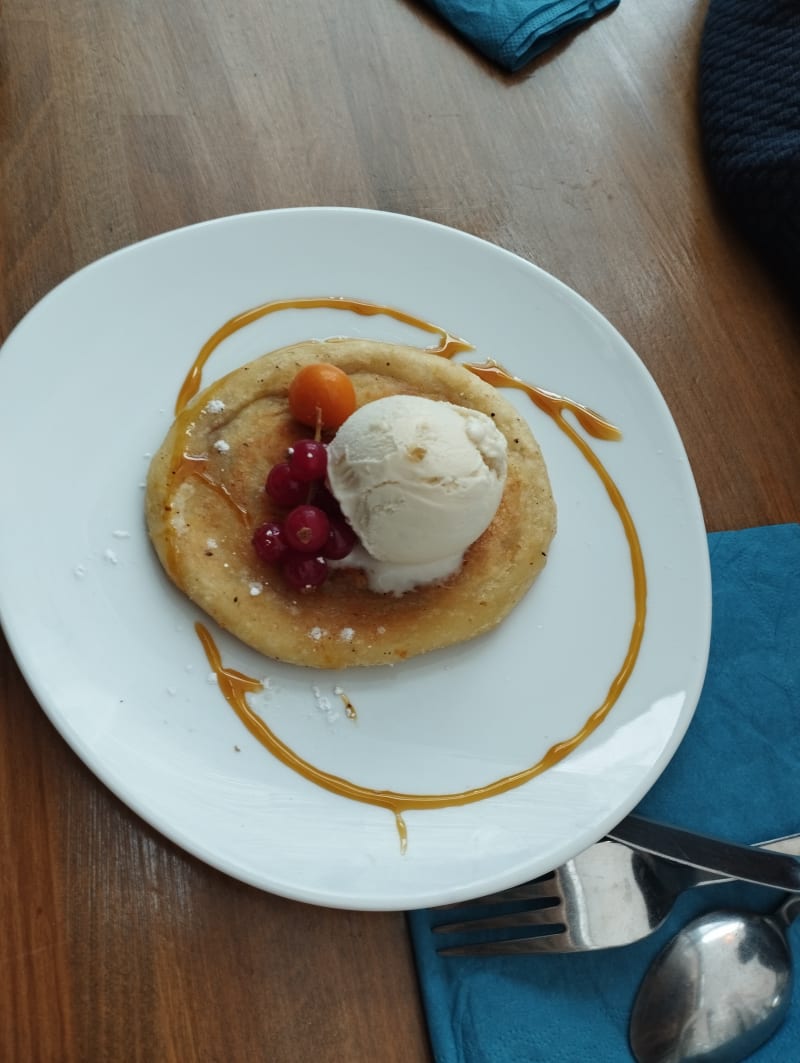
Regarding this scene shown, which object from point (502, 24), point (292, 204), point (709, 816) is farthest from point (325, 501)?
point (502, 24)

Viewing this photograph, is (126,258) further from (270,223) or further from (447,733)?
(447,733)

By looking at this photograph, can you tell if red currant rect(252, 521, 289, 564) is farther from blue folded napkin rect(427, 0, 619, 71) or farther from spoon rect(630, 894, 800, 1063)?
blue folded napkin rect(427, 0, 619, 71)

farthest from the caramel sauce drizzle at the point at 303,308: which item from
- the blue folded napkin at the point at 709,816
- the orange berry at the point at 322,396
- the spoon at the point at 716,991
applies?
the spoon at the point at 716,991

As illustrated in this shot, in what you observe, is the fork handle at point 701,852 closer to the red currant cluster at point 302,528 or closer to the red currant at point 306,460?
the red currant cluster at point 302,528

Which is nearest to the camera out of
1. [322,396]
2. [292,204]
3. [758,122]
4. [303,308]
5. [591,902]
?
[591,902]

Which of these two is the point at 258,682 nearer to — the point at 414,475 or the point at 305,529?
the point at 305,529
